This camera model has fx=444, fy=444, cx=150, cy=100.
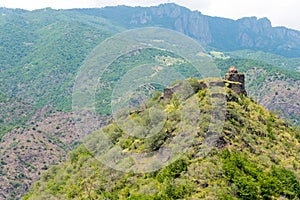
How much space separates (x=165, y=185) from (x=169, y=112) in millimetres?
17430

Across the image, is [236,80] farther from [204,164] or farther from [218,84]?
[204,164]

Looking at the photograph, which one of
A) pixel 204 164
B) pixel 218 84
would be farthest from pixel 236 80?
pixel 204 164

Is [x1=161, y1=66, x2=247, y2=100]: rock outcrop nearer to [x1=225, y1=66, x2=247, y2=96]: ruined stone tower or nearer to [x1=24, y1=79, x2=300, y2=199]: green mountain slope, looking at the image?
[x1=225, y1=66, x2=247, y2=96]: ruined stone tower

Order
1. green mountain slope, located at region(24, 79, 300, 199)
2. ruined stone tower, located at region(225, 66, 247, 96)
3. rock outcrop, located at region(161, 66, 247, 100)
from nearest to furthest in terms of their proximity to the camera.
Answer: green mountain slope, located at region(24, 79, 300, 199)
rock outcrop, located at region(161, 66, 247, 100)
ruined stone tower, located at region(225, 66, 247, 96)

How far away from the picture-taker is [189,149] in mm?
59969

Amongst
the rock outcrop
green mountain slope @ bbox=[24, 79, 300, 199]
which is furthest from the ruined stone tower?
green mountain slope @ bbox=[24, 79, 300, 199]

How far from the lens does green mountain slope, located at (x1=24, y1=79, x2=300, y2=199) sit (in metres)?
53.9

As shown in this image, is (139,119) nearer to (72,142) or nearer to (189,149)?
→ (189,149)

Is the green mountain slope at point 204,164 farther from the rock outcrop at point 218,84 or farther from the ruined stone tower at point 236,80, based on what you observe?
the ruined stone tower at point 236,80

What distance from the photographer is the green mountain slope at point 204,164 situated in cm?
5394

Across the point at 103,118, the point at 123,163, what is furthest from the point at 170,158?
the point at 103,118

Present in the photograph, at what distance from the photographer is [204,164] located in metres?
56.4

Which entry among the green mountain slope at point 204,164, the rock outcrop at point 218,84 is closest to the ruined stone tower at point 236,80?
the rock outcrop at point 218,84

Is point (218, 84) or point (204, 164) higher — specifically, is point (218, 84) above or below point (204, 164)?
above
